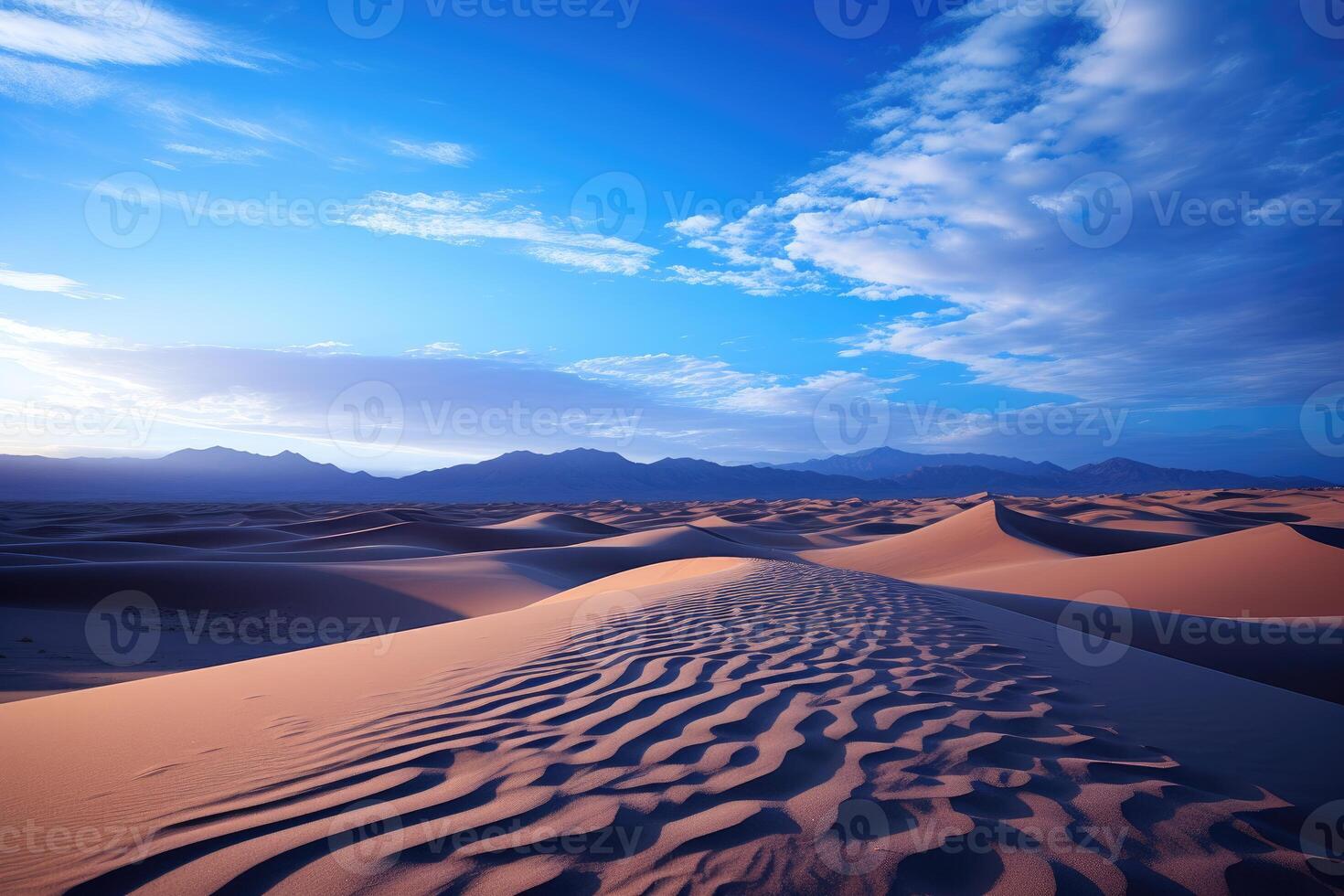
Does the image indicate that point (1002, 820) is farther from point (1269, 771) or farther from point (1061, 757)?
point (1269, 771)

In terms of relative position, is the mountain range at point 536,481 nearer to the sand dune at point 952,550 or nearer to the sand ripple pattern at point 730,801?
the sand dune at point 952,550

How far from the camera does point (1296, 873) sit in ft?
6.46

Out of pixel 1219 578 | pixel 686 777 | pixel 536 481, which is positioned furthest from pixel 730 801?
pixel 536 481

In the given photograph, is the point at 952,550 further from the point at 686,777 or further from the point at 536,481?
the point at 536,481

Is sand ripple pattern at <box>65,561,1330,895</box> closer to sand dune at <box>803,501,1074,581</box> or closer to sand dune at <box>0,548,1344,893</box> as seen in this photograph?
sand dune at <box>0,548,1344,893</box>

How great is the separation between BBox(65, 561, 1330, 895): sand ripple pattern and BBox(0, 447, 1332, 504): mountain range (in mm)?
92864

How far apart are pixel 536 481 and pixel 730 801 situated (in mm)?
130704

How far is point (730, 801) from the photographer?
2.26 metres

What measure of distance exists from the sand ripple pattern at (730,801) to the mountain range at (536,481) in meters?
92.9

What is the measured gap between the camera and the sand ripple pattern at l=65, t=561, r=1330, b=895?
189cm


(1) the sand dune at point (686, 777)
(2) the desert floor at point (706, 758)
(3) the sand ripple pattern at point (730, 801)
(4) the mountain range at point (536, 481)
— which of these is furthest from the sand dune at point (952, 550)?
(4) the mountain range at point (536, 481)

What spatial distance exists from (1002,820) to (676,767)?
45.8 inches

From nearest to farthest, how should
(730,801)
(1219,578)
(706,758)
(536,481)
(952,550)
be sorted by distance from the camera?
(730,801)
(706,758)
(1219,578)
(952,550)
(536,481)

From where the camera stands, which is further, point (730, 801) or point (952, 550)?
point (952, 550)
